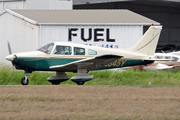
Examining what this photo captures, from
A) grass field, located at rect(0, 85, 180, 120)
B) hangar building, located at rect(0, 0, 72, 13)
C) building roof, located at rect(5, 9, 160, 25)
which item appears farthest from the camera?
hangar building, located at rect(0, 0, 72, 13)

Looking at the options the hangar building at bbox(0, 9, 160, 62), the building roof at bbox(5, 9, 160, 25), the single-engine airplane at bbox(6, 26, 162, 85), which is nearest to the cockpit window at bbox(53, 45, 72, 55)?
the single-engine airplane at bbox(6, 26, 162, 85)

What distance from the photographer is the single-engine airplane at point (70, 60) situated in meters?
14.5

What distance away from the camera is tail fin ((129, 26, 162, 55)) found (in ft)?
52.7

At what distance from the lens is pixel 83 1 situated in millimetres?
41062

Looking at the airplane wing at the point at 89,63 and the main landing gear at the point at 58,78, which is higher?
the airplane wing at the point at 89,63

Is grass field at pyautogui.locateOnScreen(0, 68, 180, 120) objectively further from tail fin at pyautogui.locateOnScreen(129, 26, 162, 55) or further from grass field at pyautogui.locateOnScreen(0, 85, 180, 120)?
tail fin at pyautogui.locateOnScreen(129, 26, 162, 55)

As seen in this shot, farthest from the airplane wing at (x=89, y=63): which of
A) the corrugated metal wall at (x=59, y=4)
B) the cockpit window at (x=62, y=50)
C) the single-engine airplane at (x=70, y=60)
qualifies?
the corrugated metal wall at (x=59, y=4)

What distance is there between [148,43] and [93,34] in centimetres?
515

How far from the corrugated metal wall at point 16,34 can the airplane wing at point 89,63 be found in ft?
19.5

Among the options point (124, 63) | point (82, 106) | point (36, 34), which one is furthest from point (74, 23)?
point (82, 106)

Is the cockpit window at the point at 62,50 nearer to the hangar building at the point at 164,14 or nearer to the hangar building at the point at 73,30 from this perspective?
the hangar building at the point at 73,30

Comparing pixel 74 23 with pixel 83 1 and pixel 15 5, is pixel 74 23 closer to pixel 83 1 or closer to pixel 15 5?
pixel 15 5

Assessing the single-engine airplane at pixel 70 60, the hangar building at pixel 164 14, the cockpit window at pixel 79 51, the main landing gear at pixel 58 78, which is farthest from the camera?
the hangar building at pixel 164 14

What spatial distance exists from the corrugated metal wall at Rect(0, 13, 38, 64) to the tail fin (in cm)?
631
